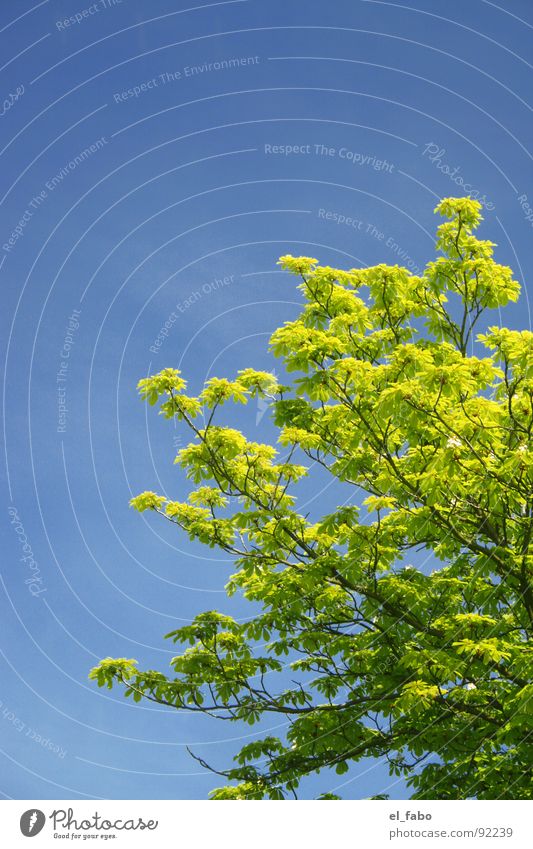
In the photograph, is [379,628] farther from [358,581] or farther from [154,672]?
[154,672]

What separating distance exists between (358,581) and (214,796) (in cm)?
504

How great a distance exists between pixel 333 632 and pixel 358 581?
124 centimetres

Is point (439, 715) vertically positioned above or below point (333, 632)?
below

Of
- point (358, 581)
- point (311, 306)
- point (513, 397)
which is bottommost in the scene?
point (358, 581)

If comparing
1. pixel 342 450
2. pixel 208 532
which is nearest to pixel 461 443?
pixel 342 450

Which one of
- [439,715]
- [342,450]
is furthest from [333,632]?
[342,450]

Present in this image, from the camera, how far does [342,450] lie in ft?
47.8

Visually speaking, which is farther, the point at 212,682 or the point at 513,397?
the point at 212,682

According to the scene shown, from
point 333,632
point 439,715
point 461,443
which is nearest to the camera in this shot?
point 461,443

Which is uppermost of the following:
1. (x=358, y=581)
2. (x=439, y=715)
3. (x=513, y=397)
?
(x=513, y=397)

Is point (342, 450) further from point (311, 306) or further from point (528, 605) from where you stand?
point (528, 605)

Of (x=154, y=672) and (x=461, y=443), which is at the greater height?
(x=461, y=443)

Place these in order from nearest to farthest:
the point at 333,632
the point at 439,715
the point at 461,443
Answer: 1. the point at 461,443
2. the point at 439,715
3. the point at 333,632

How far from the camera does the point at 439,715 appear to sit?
43.3ft
